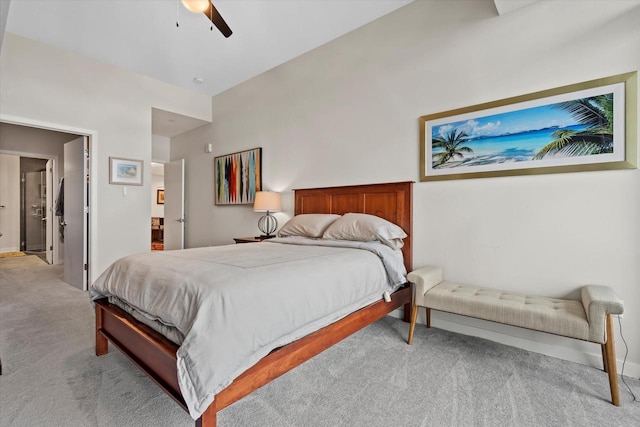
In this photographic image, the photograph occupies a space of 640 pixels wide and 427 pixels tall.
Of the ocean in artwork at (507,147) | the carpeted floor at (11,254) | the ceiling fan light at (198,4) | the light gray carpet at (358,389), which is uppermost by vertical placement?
the ceiling fan light at (198,4)

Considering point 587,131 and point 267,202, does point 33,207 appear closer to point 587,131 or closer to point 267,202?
point 267,202

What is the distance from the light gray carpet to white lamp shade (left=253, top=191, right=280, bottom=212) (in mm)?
2010

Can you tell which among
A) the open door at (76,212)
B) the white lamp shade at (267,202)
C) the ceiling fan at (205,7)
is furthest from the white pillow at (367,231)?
the open door at (76,212)

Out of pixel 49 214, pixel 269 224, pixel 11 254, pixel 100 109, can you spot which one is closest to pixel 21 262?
pixel 49 214

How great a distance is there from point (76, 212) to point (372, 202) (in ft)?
13.0

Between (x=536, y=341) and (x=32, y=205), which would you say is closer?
(x=536, y=341)

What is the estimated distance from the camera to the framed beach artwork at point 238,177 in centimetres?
440

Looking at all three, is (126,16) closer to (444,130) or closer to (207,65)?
(207,65)

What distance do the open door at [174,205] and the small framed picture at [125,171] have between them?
→ 1.25 m

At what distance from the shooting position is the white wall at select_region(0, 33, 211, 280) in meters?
3.42

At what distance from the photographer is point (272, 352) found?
1486 millimetres

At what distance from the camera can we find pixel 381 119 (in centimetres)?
311

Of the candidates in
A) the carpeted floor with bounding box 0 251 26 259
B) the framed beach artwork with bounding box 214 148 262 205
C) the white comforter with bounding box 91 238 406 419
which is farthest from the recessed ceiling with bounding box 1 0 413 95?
the carpeted floor with bounding box 0 251 26 259

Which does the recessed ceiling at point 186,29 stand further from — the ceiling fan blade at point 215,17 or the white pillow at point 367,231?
the white pillow at point 367,231
